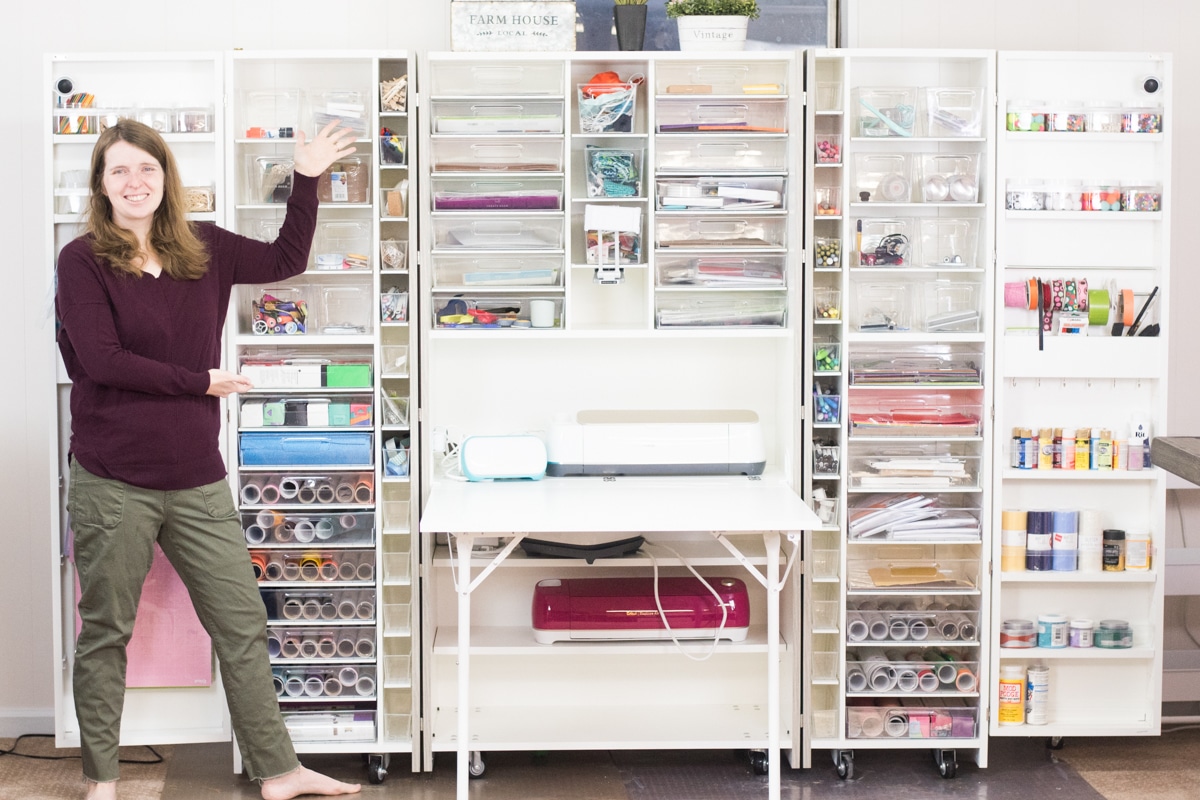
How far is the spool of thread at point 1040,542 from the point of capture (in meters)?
3.27

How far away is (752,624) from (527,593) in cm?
69

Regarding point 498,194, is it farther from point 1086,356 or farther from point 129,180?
point 1086,356

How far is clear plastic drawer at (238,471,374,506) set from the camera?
3.21 m

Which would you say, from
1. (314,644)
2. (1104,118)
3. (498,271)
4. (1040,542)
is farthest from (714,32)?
(314,644)

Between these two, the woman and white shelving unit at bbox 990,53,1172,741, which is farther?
white shelving unit at bbox 990,53,1172,741

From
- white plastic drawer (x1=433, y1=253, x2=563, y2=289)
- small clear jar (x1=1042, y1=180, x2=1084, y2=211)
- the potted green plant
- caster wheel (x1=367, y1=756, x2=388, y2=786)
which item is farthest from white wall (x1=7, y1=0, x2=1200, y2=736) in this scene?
caster wheel (x1=367, y1=756, x2=388, y2=786)

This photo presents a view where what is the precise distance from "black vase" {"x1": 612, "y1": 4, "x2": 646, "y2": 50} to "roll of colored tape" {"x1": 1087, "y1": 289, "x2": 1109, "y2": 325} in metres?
1.45

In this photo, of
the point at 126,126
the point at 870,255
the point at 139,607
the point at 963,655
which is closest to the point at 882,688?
the point at 963,655

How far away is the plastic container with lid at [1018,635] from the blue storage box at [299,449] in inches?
73.4

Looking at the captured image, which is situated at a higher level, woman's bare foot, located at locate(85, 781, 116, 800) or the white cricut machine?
the white cricut machine

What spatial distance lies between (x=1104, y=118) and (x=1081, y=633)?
1.45 meters

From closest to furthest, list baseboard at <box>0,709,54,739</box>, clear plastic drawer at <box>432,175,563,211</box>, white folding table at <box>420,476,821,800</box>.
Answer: white folding table at <box>420,476,821,800</box>
clear plastic drawer at <box>432,175,563,211</box>
baseboard at <box>0,709,54,739</box>

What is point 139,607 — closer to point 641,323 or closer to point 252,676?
point 252,676

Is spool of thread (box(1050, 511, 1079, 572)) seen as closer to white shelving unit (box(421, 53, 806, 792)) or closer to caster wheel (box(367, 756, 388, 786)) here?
white shelving unit (box(421, 53, 806, 792))
